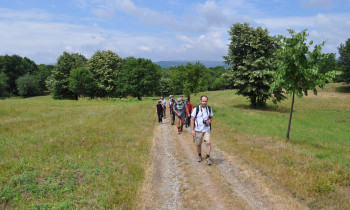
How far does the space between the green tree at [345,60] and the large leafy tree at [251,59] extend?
31.8 m

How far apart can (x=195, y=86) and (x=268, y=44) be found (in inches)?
461

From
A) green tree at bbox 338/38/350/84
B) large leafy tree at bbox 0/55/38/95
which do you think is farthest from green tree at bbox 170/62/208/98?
large leafy tree at bbox 0/55/38/95

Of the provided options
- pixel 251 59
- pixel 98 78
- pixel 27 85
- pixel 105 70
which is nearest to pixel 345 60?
pixel 251 59

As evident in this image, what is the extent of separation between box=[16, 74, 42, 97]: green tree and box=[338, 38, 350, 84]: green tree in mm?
87659

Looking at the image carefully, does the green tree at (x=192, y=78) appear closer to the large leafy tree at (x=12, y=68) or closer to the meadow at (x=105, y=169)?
the meadow at (x=105, y=169)

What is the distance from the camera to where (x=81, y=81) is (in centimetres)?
5478

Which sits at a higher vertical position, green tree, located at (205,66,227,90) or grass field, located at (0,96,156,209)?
green tree, located at (205,66,227,90)

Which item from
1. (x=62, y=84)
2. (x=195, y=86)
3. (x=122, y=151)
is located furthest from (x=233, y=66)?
(x=62, y=84)

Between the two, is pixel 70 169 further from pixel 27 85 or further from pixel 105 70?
pixel 27 85

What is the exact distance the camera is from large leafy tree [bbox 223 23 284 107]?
29547 millimetres

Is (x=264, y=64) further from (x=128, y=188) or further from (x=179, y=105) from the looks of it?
(x=128, y=188)

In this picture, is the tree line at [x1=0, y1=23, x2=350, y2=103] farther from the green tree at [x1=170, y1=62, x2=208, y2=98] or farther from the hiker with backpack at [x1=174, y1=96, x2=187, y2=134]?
the hiker with backpack at [x1=174, y1=96, x2=187, y2=134]

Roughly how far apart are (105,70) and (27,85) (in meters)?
30.1

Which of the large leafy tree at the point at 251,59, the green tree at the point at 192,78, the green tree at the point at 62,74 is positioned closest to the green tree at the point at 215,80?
the green tree at the point at 192,78
